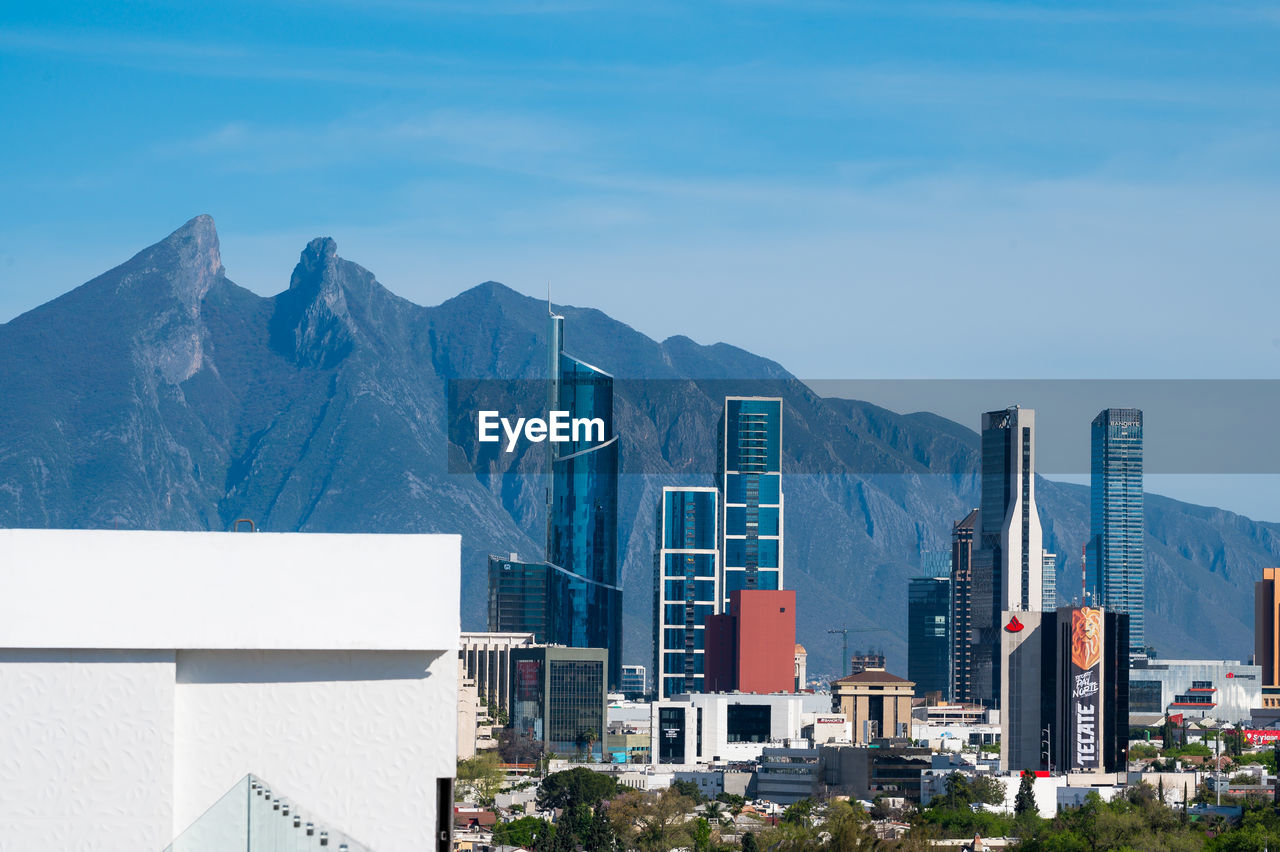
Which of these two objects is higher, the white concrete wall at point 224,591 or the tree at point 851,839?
the white concrete wall at point 224,591

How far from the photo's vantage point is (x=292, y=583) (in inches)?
363

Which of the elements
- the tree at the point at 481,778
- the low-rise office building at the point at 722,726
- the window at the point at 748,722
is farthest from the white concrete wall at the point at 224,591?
the window at the point at 748,722

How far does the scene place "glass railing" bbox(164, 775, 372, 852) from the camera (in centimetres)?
745

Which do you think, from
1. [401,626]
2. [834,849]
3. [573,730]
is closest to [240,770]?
[401,626]

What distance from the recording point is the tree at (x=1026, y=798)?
9075 centimetres

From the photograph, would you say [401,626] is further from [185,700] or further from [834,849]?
[834,849]

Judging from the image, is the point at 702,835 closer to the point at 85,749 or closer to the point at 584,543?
the point at 85,749

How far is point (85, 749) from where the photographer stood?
8.93 meters

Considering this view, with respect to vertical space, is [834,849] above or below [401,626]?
below

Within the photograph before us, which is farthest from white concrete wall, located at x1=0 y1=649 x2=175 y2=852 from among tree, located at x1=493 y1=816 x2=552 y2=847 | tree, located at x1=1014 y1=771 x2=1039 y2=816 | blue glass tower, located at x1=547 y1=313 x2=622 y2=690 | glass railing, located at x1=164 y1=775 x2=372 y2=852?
blue glass tower, located at x1=547 y1=313 x2=622 y2=690

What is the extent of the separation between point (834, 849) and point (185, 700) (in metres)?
56.9

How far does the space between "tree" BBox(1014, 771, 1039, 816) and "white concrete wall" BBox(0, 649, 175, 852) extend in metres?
84.4

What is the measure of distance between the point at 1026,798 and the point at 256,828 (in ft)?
291

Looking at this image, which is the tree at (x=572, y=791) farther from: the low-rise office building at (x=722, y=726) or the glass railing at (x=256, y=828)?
the glass railing at (x=256, y=828)
